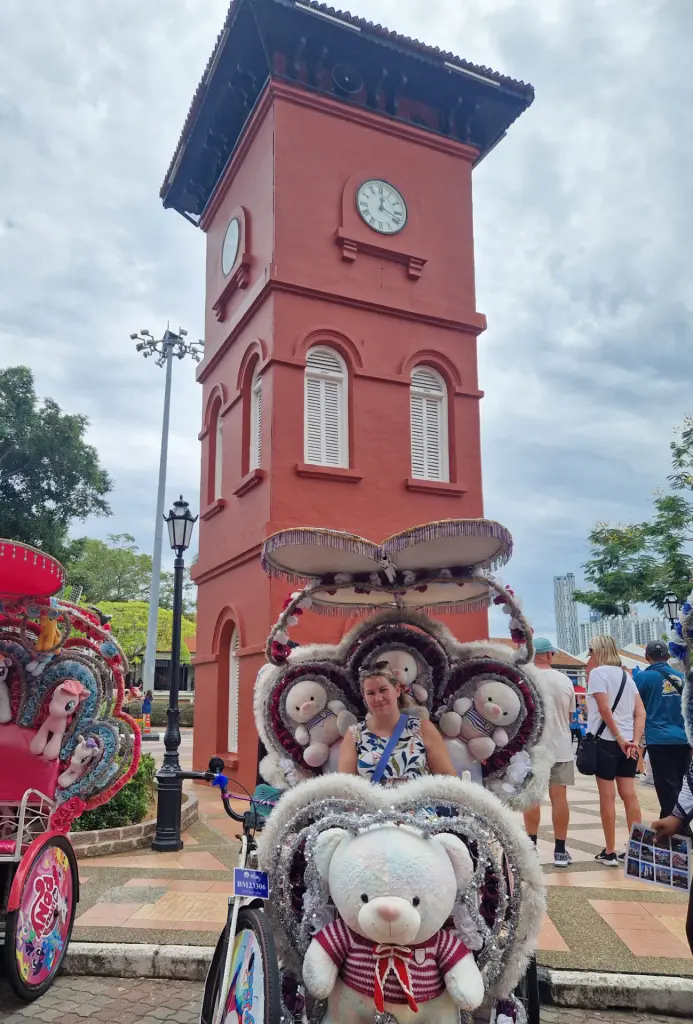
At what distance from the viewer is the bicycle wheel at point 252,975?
2.78 metres

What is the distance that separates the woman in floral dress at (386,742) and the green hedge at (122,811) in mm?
4605

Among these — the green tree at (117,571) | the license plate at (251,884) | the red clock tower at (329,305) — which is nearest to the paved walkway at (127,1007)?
the license plate at (251,884)

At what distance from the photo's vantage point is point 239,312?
12422 millimetres

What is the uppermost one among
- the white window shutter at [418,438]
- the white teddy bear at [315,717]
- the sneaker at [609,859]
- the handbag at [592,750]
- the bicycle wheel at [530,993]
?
Answer: the white window shutter at [418,438]

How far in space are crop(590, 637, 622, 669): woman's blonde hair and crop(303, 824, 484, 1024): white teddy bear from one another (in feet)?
15.4

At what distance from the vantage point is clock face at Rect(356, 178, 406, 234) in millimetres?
12258

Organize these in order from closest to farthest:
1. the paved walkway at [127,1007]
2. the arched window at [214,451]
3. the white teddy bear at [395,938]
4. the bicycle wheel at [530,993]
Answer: the white teddy bear at [395,938] < the bicycle wheel at [530,993] < the paved walkway at [127,1007] < the arched window at [214,451]

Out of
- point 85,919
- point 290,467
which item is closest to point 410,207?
point 290,467

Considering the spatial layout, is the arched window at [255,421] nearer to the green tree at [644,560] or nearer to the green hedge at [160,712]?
the green tree at [644,560]

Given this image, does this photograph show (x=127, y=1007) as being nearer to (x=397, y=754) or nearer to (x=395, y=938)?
(x=397, y=754)

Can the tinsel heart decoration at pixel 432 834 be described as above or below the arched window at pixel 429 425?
below

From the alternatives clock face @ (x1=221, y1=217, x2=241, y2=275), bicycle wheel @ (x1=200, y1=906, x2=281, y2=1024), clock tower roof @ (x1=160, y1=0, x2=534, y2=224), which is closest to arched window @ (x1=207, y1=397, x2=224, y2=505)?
clock face @ (x1=221, y1=217, x2=241, y2=275)

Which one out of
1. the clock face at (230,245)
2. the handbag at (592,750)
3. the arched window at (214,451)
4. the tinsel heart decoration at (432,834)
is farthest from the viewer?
the arched window at (214,451)

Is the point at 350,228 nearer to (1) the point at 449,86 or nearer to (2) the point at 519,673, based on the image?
(1) the point at 449,86
